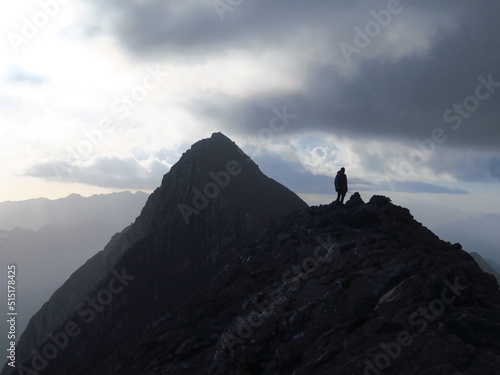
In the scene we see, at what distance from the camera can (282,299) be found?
2331 cm

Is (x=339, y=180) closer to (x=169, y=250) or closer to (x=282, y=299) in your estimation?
(x=282, y=299)

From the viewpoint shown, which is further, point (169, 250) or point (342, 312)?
point (169, 250)

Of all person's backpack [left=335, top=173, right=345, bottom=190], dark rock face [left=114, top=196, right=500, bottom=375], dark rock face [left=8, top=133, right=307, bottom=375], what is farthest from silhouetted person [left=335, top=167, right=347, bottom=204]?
dark rock face [left=8, top=133, right=307, bottom=375]

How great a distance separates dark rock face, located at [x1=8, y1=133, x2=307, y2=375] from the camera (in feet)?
158

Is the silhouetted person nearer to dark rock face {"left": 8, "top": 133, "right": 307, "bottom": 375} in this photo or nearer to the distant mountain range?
the distant mountain range

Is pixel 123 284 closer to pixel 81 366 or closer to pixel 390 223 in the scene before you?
pixel 81 366

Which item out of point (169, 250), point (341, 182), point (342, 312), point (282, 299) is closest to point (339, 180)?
point (341, 182)

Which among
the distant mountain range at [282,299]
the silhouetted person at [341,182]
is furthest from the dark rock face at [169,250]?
the silhouetted person at [341,182]

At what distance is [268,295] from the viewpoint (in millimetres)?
25219

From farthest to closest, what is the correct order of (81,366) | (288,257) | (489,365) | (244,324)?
(81,366) → (288,257) → (244,324) → (489,365)

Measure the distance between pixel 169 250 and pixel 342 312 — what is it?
136 ft

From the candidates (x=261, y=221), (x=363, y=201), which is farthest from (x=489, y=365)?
(x=261, y=221)

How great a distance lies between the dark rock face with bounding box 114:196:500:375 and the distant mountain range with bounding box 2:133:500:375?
0.07 m

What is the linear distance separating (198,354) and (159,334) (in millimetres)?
6029
